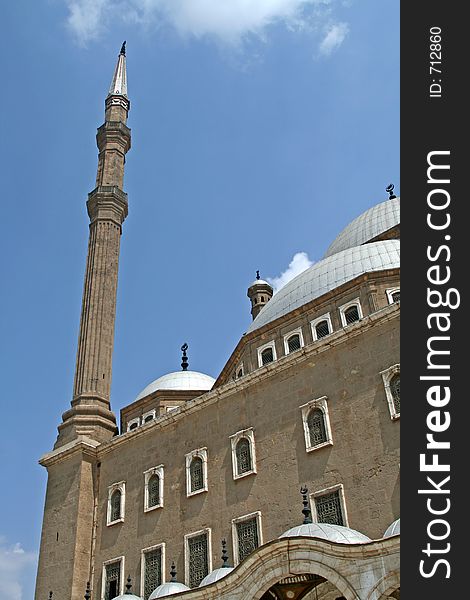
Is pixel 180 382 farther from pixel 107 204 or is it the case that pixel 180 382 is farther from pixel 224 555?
pixel 224 555

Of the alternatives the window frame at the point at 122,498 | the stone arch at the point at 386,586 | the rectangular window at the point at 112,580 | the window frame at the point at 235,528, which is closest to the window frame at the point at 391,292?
the window frame at the point at 235,528

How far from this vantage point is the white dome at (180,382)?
2614 centimetres

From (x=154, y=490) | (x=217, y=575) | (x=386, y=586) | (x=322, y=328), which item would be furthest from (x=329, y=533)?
(x=322, y=328)

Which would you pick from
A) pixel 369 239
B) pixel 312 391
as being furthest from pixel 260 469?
pixel 369 239

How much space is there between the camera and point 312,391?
13.9 meters

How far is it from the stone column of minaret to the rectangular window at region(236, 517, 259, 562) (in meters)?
4.31

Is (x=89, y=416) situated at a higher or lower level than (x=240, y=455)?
higher

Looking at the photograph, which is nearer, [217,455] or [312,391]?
[312,391]

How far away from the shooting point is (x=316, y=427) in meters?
13.5

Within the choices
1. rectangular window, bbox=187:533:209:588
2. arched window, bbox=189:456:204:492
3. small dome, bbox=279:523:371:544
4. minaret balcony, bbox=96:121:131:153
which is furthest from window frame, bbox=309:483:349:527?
minaret balcony, bbox=96:121:131:153

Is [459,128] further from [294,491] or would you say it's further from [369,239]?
[369,239]

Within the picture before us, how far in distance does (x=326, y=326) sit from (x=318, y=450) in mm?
6384

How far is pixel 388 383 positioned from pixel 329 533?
3.26 metres

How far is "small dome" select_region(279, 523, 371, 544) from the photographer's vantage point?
410 inches
